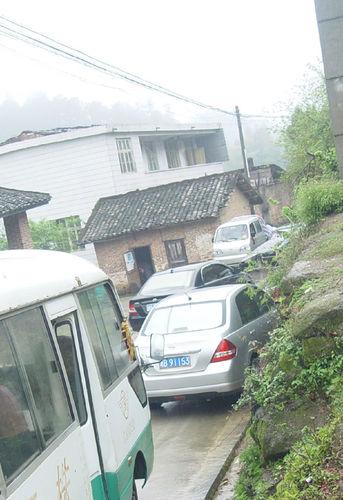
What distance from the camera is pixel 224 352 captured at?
8062 mm

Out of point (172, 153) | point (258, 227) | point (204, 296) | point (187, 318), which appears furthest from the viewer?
point (172, 153)

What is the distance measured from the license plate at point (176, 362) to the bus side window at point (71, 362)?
3656 mm

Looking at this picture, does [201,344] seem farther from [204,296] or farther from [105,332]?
[105,332]

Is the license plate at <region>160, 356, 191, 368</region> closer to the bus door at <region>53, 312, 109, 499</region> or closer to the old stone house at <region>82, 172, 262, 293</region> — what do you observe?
the bus door at <region>53, 312, 109, 499</region>

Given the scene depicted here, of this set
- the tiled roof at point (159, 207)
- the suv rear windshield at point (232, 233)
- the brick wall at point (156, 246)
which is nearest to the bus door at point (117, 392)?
the suv rear windshield at point (232, 233)

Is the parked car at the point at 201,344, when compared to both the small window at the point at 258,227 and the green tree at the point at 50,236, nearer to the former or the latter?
the small window at the point at 258,227

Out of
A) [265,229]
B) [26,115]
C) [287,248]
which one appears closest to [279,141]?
[265,229]

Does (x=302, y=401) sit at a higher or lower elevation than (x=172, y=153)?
lower

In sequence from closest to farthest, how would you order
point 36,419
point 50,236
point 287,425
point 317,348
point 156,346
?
point 36,419, point 287,425, point 317,348, point 156,346, point 50,236

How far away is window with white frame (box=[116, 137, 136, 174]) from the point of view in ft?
102

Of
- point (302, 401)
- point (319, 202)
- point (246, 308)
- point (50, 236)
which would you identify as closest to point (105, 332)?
point (302, 401)

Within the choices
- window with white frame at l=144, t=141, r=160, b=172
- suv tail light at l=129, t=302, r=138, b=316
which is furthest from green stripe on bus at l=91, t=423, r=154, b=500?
window with white frame at l=144, t=141, r=160, b=172

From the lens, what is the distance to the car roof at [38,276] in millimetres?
3576

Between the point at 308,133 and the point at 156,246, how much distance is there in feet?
30.6
